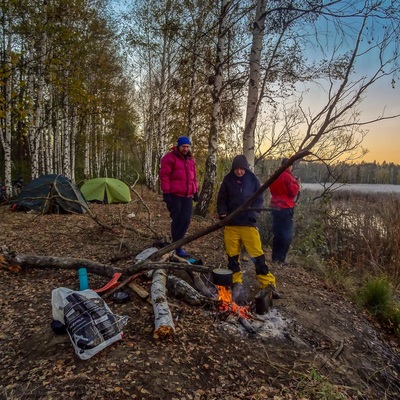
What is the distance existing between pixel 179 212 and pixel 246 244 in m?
1.17

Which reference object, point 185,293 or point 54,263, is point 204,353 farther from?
point 54,263

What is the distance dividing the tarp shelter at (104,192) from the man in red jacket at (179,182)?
25.1ft

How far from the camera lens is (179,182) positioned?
4465mm

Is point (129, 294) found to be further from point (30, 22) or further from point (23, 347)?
point (30, 22)

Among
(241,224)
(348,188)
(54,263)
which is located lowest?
(54,263)

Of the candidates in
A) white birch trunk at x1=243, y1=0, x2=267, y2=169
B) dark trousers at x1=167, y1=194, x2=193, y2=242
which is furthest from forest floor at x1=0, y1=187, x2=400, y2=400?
white birch trunk at x1=243, y1=0, x2=267, y2=169

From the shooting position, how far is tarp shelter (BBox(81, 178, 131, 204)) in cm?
1152

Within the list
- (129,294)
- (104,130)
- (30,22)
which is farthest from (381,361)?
(104,130)

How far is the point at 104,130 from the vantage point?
2241cm

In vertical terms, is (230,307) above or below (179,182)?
below

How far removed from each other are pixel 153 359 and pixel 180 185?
2.56 m

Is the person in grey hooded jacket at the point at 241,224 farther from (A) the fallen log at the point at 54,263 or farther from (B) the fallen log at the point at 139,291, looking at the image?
(A) the fallen log at the point at 54,263

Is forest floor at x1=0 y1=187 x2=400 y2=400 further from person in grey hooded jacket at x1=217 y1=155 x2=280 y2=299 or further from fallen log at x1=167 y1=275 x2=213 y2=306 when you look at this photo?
person in grey hooded jacket at x1=217 y1=155 x2=280 y2=299

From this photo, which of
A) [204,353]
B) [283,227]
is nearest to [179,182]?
[283,227]
